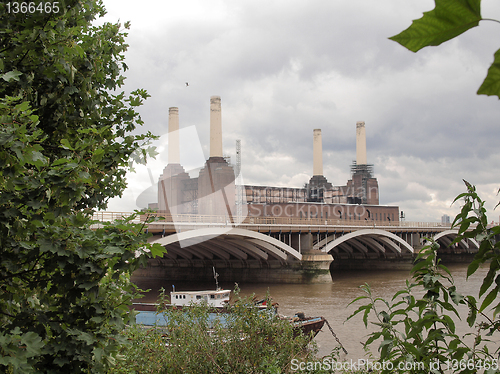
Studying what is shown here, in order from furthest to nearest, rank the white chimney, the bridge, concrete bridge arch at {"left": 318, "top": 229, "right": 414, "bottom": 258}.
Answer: the white chimney → concrete bridge arch at {"left": 318, "top": 229, "right": 414, "bottom": 258} → the bridge

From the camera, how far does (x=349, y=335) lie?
63.9 ft

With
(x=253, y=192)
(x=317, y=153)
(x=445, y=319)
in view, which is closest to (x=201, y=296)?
(x=445, y=319)

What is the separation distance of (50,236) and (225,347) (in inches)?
149

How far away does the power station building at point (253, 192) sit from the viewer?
173 feet

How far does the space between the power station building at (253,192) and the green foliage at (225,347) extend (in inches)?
1038

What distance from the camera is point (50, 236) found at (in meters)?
3.31

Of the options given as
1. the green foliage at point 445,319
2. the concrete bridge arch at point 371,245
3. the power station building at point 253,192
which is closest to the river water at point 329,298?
the concrete bridge arch at point 371,245

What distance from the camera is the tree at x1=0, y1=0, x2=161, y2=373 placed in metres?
3.09

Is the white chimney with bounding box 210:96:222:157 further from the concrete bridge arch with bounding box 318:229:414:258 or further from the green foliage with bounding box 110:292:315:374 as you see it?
the green foliage with bounding box 110:292:315:374

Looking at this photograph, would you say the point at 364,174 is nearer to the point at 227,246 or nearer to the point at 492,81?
the point at 227,246

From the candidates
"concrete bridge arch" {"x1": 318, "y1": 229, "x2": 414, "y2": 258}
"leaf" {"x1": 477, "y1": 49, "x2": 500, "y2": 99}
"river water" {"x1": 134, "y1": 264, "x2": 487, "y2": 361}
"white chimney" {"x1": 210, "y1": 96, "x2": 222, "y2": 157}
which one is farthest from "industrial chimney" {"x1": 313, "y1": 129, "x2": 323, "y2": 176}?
"leaf" {"x1": 477, "y1": 49, "x2": 500, "y2": 99}

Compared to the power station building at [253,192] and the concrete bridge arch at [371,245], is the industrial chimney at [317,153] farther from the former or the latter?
the concrete bridge arch at [371,245]

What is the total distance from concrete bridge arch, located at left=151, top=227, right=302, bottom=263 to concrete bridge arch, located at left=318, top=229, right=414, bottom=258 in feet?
23.0

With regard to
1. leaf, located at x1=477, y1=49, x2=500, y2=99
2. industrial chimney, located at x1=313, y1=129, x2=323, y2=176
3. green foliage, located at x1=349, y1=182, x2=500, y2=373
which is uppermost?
industrial chimney, located at x1=313, y1=129, x2=323, y2=176
